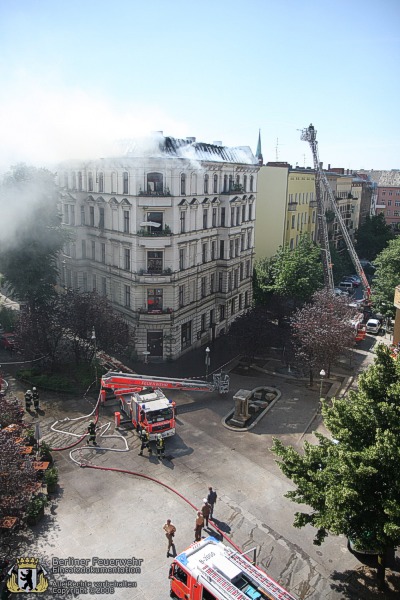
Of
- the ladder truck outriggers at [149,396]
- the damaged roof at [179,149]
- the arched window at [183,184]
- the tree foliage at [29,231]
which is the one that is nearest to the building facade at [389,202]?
the damaged roof at [179,149]

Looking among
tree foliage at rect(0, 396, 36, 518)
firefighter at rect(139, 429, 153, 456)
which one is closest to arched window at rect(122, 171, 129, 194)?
firefighter at rect(139, 429, 153, 456)

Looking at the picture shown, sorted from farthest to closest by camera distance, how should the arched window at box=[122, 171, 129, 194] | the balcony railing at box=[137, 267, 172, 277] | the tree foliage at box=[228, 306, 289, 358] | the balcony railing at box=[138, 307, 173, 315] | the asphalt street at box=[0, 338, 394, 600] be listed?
the balcony railing at box=[138, 307, 173, 315]
the tree foliage at box=[228, 306, 289, 358]
the balcony railing at box=[137, 267, 172, 277]
the arched window at box=[122, 171, 129, 194]
the asphalt street at box=[0, 338, 394, 600]

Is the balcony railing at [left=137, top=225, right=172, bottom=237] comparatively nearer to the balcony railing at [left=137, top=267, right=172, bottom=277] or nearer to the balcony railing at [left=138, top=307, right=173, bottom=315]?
the balcony railing at [left=137, top=267, right=172, bottom=277]

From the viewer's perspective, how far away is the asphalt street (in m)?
18.1

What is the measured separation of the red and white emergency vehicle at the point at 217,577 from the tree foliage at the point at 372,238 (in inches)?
2713

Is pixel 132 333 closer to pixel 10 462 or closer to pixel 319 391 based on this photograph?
pixel 319 391

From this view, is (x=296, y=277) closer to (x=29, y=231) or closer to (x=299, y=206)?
(x=299, y=206)

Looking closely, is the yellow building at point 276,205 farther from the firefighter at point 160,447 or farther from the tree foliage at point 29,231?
the firefighter at point 160,447

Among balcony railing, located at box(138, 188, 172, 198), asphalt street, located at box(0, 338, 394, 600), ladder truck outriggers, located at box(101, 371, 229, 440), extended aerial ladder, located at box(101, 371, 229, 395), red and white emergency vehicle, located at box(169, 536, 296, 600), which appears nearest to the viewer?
red and white emergency vehicle, located at box(169, 536, 296, 600)

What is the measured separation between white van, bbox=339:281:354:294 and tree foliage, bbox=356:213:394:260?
47.3 feet

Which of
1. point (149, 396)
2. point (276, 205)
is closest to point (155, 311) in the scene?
point (149, 396)

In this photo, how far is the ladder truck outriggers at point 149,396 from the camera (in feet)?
87.4

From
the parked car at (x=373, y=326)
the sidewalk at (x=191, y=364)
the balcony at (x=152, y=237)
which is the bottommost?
the sidewalk at (x=191, y=364)

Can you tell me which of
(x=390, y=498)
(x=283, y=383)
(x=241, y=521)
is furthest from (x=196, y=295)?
(x=390, y=498)
